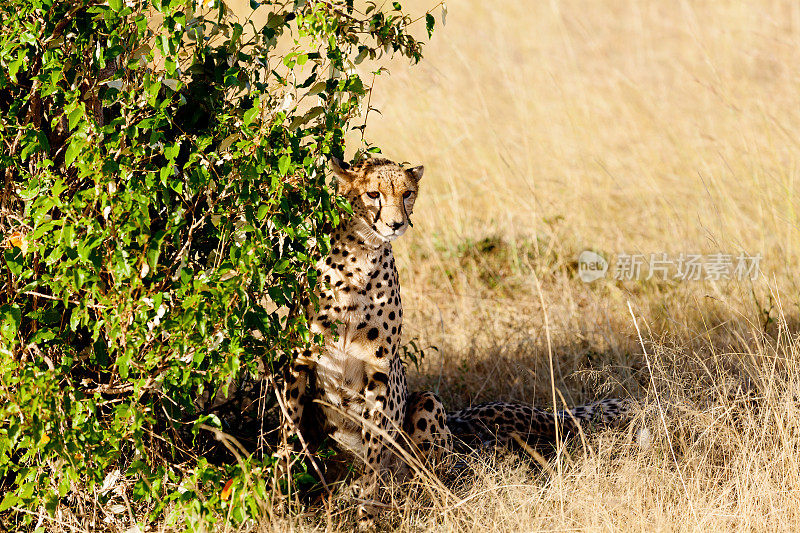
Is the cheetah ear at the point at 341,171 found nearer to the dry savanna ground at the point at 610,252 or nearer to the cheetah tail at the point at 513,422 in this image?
the dry savanna ground at the point at 610,252

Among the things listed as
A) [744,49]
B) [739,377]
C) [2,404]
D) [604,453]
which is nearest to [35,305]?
[2,404]

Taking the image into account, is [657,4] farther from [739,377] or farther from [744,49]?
[739,377]

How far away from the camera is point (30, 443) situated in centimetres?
238

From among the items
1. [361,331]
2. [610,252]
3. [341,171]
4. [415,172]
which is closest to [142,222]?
[341,171]

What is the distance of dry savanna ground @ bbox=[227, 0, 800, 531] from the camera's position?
3.01 m

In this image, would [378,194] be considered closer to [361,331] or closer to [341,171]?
[341,171]

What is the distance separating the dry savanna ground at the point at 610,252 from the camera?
3.01m

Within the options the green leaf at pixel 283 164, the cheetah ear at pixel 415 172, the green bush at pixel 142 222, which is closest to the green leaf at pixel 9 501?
the green bush at pixel 142 222

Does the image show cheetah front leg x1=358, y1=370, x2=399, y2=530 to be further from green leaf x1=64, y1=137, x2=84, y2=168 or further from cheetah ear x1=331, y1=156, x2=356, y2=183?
green leaf x1=64, y1=137, x2=84, y2=168

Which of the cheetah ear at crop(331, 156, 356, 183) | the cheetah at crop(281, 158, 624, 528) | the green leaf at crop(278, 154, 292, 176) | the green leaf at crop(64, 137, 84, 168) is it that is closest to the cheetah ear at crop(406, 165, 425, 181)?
the cheetah at crop(281, 158, 624, 528)

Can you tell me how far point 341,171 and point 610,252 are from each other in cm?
298

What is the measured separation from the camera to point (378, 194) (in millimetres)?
→ 2953

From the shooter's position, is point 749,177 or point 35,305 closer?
point 35,305

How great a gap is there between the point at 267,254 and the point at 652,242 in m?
3.69
